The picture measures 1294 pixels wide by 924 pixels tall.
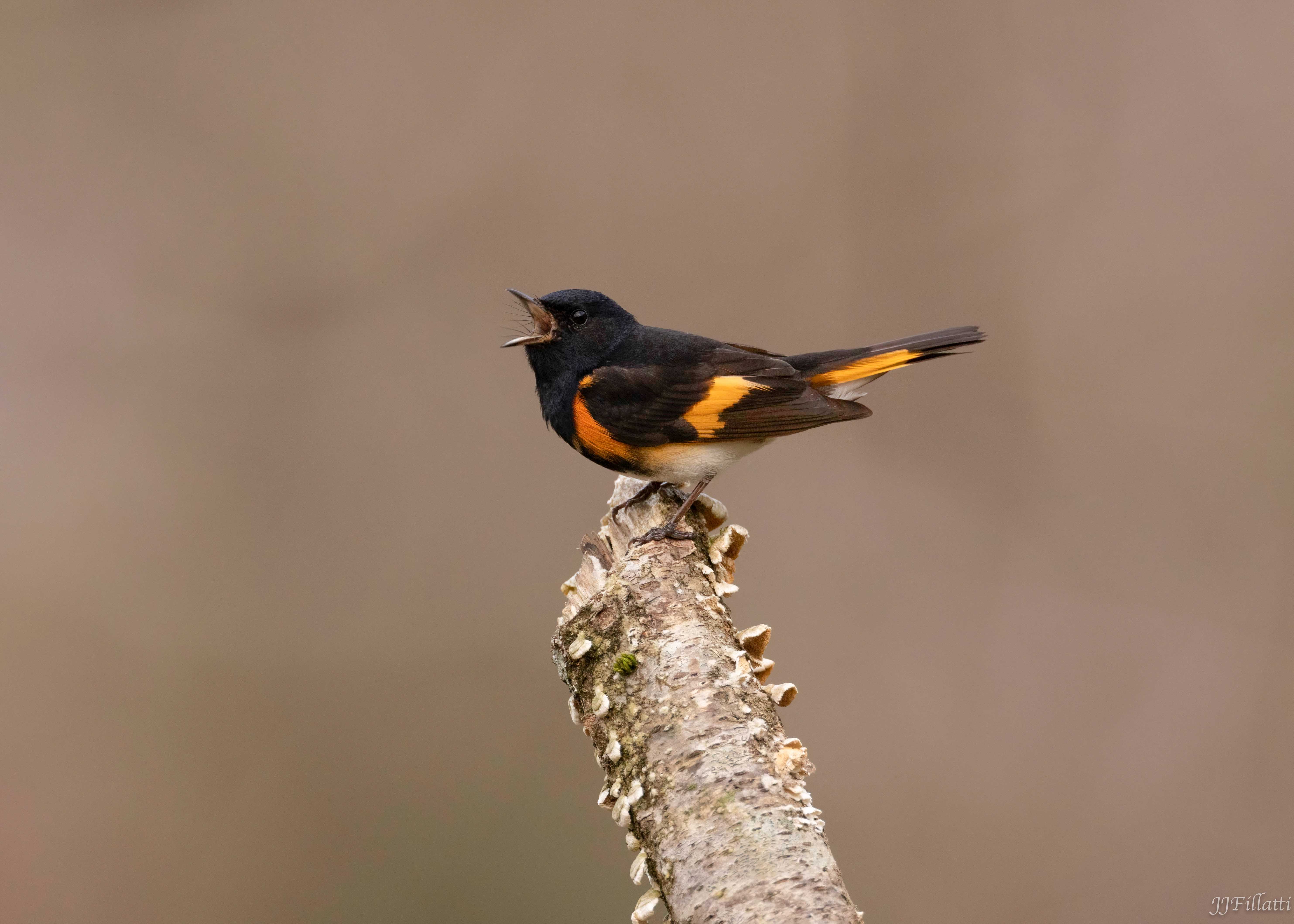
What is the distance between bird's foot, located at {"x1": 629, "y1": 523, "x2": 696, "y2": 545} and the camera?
2.16 metres

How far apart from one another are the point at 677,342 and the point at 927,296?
1899 millimetres

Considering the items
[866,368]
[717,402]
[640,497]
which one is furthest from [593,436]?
[866,368]

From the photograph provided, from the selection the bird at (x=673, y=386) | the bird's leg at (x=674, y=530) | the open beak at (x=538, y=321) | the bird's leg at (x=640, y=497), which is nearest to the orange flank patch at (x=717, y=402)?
the bird at (x=673, y=386)

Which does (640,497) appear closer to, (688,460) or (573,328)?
(688,460)

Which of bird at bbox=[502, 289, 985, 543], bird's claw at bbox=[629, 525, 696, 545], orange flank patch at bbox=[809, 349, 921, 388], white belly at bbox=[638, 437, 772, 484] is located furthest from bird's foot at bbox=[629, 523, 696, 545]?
orange flank patch at bbox=[809, 349, 921, 388]

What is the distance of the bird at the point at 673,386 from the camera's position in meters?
2.73

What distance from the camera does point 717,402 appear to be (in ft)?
9.17

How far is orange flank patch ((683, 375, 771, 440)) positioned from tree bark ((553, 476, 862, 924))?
23.3 inches

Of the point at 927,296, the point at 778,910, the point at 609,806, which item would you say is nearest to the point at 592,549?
the point at 609,806

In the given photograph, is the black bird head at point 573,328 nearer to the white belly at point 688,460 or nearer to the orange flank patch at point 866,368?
the white belly at point 688,460

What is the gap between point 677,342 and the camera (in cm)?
301

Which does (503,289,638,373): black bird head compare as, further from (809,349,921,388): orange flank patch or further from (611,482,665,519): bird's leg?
(809,349,921,388): orange flank patch
